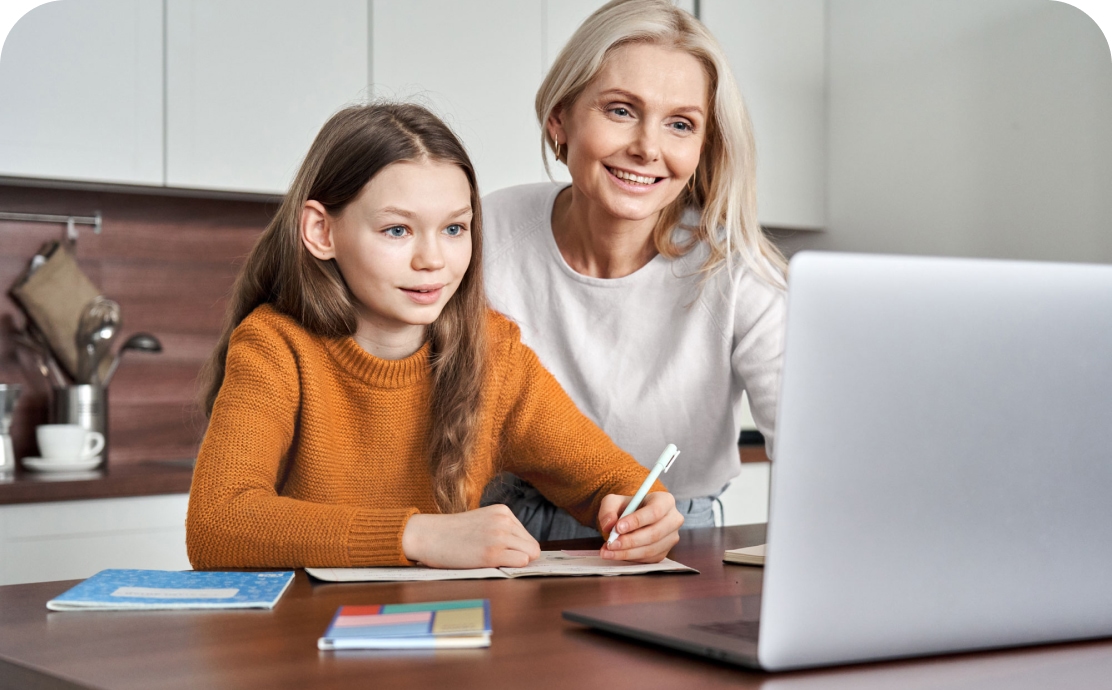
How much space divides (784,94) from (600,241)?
2.14 m

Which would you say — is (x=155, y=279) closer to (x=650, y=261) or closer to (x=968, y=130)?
(x=650, y=261)

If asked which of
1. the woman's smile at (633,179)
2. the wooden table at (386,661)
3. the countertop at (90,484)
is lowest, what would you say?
the countertop at (90,484)

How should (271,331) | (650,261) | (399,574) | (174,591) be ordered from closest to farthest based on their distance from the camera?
1. (174,591)
2. (399,574)
3. (271,331)
4. (650,261)

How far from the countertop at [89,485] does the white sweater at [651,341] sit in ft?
3.35

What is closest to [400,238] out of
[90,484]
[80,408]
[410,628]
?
[410,628]

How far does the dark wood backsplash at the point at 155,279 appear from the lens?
101 inches

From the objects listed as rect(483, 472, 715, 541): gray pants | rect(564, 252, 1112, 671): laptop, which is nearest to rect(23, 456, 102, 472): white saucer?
rect(483, 472, 715, 541): gray pants

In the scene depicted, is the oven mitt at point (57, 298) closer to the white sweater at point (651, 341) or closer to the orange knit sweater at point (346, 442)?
the white sweater at point (651, 341)

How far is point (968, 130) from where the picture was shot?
10.4ft

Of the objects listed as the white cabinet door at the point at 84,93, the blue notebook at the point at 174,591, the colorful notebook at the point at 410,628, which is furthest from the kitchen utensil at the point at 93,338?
the colorful notebook at the point at 410,628

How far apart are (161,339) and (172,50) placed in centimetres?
72

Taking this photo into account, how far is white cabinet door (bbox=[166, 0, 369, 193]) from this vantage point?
2.44 metres

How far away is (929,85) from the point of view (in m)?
3.30

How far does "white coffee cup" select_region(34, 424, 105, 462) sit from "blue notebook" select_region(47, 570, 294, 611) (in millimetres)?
1578
